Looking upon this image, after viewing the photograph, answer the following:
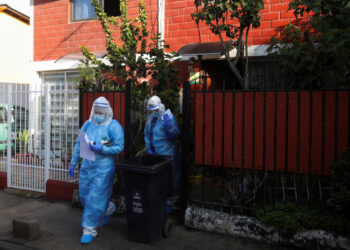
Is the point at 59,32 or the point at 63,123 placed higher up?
the point at 59,32

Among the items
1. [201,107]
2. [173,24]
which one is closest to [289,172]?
[201,107]

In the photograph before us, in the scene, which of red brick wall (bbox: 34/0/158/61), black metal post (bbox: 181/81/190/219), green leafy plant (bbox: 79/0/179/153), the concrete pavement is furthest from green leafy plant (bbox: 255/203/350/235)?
red brick wall (bbox: 34/0/158/61)

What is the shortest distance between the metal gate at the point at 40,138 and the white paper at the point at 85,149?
1.51 m

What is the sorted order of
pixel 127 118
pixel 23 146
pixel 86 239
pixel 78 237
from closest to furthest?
pixel 86 239, pixel 78 237, pixel 127 118, pixel 23 146

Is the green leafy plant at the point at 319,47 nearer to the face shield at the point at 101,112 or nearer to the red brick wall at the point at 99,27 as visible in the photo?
the red brick wall at the point at 99,27

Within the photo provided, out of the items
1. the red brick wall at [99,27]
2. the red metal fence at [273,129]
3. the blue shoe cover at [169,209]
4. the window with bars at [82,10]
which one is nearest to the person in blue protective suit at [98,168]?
the blue shoe cover at [169,209]

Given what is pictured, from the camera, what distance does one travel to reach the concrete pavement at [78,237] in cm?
420

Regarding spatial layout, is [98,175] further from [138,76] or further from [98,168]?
[138,76]

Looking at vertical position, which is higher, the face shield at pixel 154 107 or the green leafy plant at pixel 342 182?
the face shield at pixel 154 107

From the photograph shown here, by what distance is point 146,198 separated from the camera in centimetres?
407

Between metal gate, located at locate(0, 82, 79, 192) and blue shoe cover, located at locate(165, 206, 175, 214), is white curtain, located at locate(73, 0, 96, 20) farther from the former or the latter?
blue shoe cover, located at locate(165, 206, 175, 214)

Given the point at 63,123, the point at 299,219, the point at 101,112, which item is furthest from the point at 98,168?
the point at 299,219

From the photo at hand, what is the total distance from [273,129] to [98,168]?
7.37 ft

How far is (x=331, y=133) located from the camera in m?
4.04
